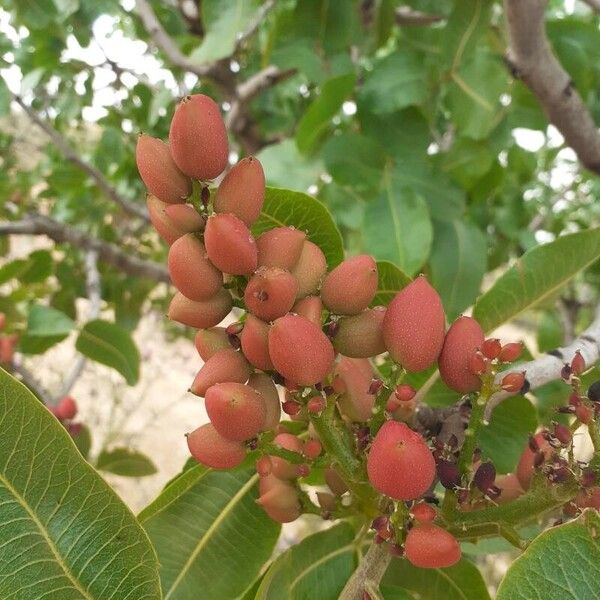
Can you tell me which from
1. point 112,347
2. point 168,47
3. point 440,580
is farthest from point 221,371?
point 168,47

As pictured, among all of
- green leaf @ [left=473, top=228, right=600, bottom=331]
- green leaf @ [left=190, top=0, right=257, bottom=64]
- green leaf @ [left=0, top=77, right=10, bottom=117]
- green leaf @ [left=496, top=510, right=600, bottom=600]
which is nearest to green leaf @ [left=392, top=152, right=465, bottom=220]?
green leaf @ [left=190, top=0, right=257, bottom=64]

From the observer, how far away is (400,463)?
0.47 m

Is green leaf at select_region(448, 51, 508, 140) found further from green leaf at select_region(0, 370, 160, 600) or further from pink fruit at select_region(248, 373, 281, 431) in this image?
green leaf at select_region(0, 370, 160, 600)

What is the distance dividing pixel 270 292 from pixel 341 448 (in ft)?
0.50

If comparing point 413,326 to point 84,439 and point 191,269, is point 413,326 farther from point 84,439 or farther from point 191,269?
point 84,439

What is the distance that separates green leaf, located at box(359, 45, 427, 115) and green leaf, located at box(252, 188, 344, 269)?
61cm

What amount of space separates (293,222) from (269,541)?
345mm

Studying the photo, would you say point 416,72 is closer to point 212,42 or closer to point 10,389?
point 212,42

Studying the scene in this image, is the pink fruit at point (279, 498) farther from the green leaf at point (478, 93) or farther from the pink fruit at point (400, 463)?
the green leaf at point (478, 93)

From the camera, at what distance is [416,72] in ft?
4.15

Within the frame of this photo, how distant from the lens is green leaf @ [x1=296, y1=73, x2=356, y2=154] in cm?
111

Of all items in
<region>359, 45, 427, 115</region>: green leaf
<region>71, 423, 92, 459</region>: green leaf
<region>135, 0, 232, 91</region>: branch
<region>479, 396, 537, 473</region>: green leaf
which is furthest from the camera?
<region>135, 0, 232, 91</region>: branch

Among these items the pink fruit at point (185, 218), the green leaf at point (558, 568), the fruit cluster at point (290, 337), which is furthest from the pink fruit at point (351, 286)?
the green leaf at point (558, 568)

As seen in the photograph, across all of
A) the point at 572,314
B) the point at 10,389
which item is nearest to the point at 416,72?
the point at 10,389
